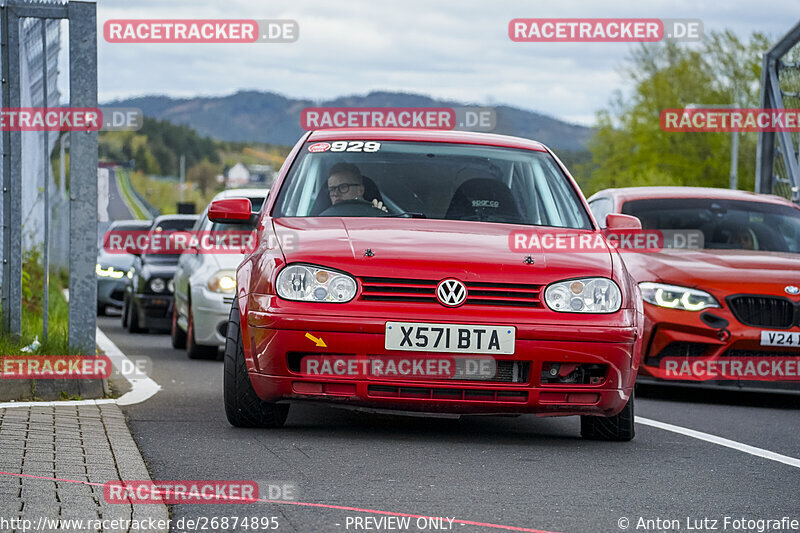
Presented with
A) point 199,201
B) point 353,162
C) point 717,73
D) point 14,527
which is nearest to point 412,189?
point 353,162

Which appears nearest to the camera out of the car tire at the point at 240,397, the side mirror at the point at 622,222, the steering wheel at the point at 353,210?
the car tire at the point at 240,397

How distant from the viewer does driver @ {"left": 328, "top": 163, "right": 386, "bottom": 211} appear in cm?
761

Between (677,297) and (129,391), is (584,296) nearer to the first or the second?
(677,297)

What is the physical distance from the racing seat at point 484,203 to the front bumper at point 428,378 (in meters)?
1.25

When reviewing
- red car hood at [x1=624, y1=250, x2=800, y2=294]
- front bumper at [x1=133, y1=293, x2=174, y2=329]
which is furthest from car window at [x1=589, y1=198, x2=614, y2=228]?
front bumper at [x1=133, y1=293, x2=174, y2=329]

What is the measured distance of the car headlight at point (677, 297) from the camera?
31.1 feet

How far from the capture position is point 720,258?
9.98 meters

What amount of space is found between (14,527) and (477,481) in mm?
2019

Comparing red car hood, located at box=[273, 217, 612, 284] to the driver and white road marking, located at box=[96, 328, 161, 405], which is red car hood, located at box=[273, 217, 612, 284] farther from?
white road marking, located at box=[96, 328, 161, 405]

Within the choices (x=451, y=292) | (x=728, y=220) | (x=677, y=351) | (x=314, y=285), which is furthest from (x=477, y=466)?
(x=728, y=220)

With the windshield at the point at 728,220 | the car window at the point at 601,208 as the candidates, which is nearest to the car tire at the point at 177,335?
the car window at the point at 601,208

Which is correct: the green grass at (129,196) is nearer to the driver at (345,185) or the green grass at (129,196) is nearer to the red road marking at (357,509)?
the driver at (345,185)

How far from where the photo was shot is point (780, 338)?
9359 millimetres

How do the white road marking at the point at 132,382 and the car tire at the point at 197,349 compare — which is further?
the car tire at the point at 197,349
